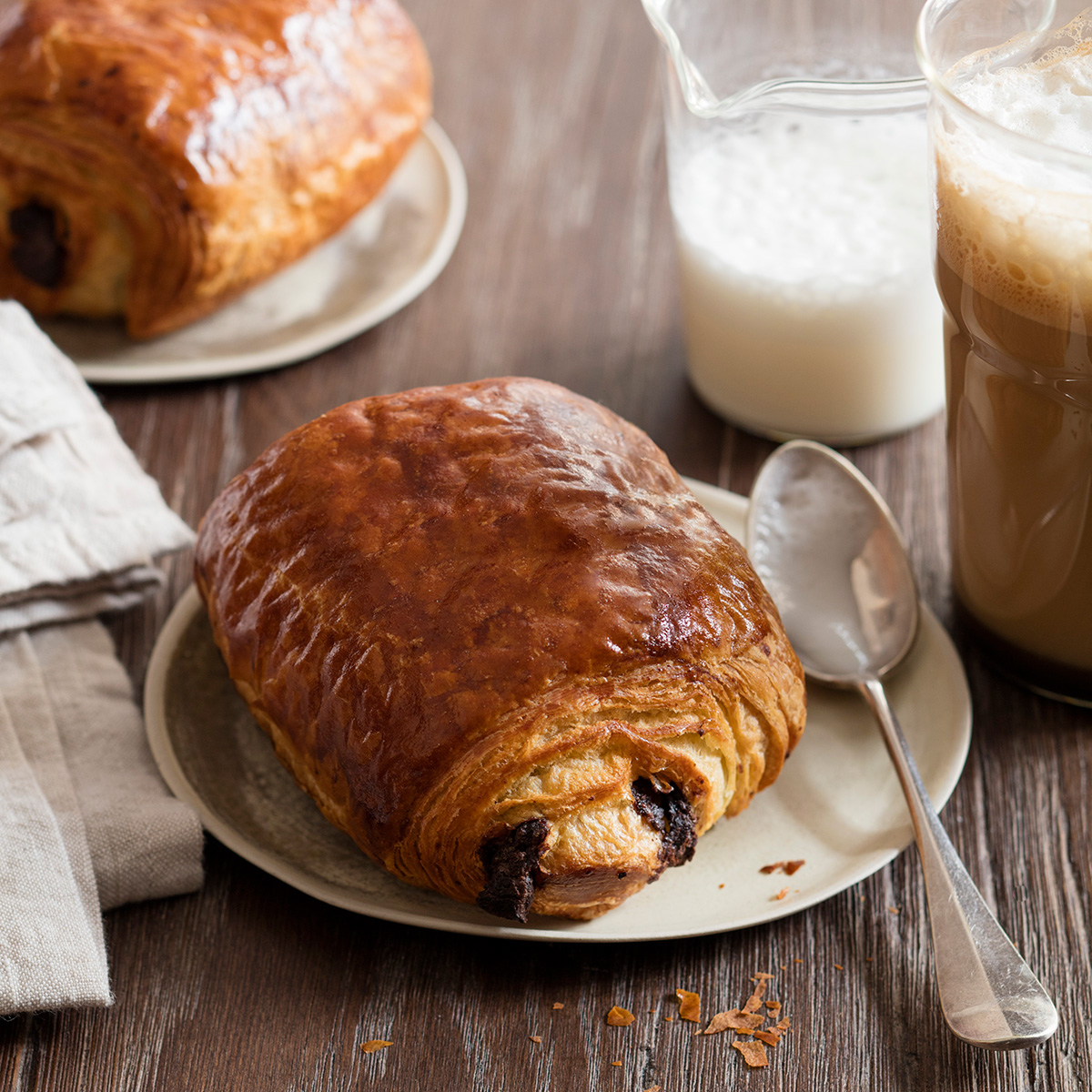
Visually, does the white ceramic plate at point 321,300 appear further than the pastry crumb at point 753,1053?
Yes

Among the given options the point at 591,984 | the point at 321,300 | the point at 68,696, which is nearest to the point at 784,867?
the point at 591,984

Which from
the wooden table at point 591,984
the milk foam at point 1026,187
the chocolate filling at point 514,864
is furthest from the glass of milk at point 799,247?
the chocolate filling at point 514,864

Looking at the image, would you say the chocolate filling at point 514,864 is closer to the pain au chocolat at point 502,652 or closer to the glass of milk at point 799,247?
the pain au chocolat at point 502,652

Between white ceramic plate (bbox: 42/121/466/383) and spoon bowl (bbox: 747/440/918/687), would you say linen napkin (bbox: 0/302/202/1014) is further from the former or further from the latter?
spoon bowl (bbox: 747/440/918/687)

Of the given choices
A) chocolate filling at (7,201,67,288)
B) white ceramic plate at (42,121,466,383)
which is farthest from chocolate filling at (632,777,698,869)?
chocolate filling at (7,201,67,288)

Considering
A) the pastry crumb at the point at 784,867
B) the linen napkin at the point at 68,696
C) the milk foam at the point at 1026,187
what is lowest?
the pastry crumb at the point at 784,867

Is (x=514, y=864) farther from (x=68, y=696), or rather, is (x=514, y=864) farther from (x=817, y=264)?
(x=817, y=264)

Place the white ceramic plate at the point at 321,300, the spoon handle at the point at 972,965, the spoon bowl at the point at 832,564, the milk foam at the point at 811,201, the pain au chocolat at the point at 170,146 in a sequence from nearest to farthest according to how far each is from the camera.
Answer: the spoon handle at the point at 972,965
the spoon bowl at the point at 832,564
the milk foam at the point at 811,201
the pain au chocolat at the point at 170,146
the white ceramic plate at the point at 321,300

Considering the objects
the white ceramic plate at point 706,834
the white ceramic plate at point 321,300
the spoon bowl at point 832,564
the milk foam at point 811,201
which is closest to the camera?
the white ceramic plate at point 706,834

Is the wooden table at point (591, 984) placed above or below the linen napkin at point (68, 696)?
below
